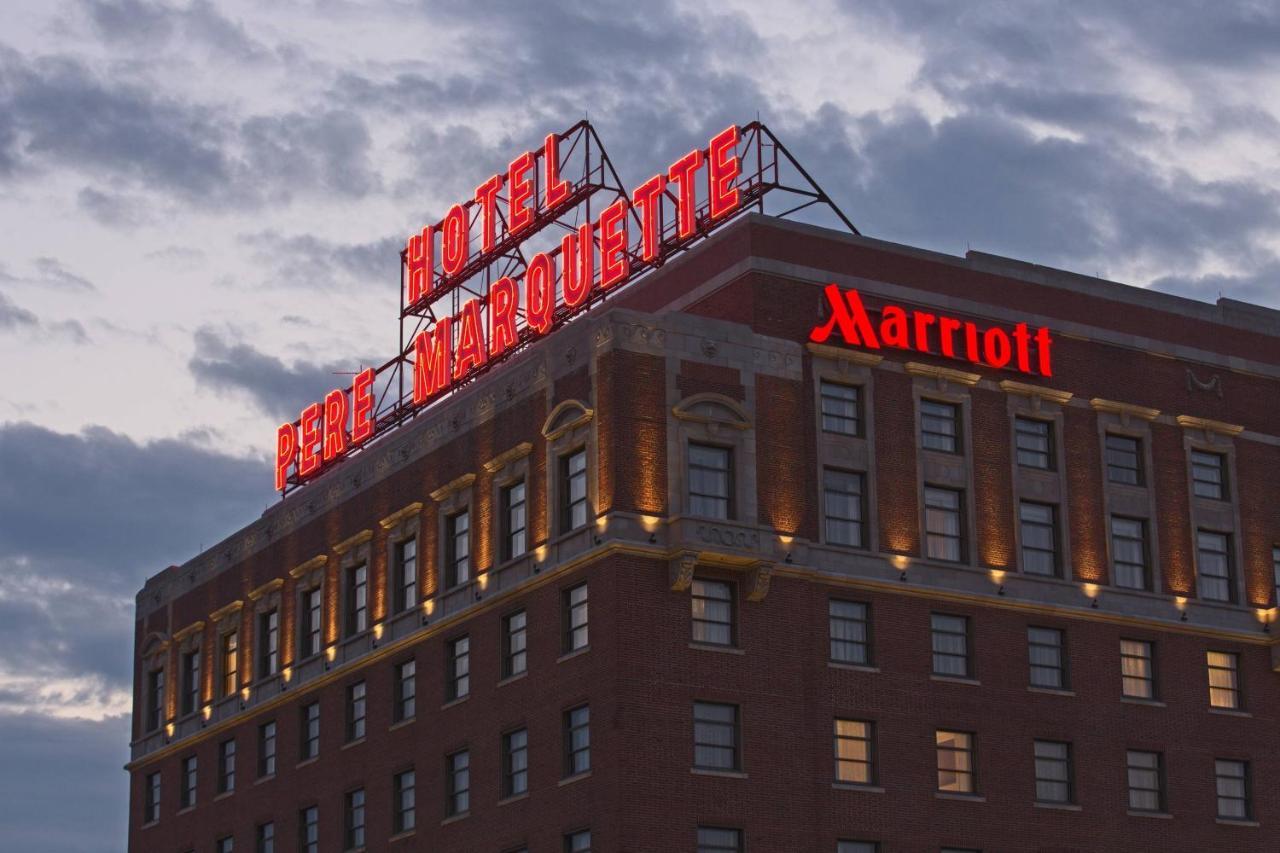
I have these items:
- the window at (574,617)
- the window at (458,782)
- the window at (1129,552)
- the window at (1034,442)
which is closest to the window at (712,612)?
the window at (574,617)

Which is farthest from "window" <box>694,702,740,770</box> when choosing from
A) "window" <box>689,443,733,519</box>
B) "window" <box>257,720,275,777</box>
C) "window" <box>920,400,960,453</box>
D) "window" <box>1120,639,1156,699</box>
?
"window" <box>257,720,275,777</box>

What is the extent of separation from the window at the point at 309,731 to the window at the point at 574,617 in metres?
20.7

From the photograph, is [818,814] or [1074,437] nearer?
[818,814]

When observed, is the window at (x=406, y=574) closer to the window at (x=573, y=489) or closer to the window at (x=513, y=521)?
the window at (x=513, y=521)

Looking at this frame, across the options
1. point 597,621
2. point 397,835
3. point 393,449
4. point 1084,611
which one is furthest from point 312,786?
point 1084,611

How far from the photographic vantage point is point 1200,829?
89875mm

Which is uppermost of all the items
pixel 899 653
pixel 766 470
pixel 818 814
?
pixel 766 470

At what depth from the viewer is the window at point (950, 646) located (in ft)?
285

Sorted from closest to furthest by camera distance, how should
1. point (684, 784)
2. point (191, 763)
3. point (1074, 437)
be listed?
point (684, 784)
point (1074, 437)
point (191, 763)

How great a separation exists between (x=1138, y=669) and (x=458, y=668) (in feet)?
84.3

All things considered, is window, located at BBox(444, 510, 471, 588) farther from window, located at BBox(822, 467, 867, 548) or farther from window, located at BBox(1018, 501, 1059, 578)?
window, located at BBox(1018, 501, 1059, 578)

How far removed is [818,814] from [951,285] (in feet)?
70.1

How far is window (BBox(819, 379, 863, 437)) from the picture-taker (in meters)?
87.2

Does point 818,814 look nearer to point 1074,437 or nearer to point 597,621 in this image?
point 597,621
